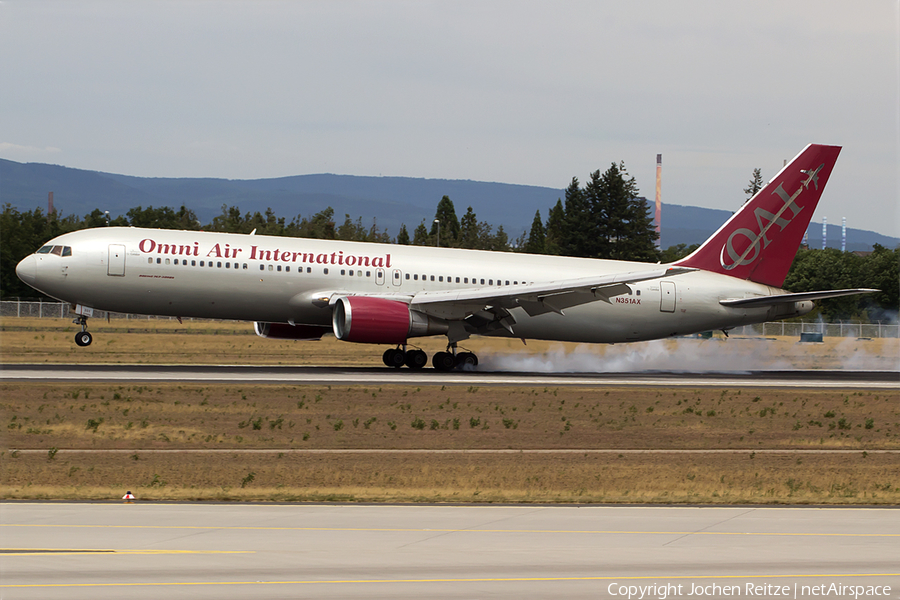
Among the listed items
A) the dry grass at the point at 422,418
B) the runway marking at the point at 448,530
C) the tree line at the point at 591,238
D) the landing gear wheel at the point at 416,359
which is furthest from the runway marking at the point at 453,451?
the tree line at the point at 591,238

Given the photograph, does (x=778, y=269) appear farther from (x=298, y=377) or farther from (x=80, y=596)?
(x=80, y=596)

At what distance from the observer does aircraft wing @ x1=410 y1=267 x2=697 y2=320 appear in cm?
3334

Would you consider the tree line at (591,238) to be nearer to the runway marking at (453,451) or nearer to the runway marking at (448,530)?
the runway marking at (453,451)

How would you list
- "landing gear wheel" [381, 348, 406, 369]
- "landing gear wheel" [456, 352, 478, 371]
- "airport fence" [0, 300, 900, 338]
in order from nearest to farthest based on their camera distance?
"landing gear wheel" [381, 348, 406, 369] → "landing gear wheel" [456, 352, 478, 371] → "airport fence" [0, 300, 900, 338]

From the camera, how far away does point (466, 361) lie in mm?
36625

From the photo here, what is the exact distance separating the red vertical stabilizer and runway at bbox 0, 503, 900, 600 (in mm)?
25864

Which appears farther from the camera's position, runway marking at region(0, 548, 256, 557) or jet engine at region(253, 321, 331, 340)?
jet engine at region(253, 321, 331, 340)

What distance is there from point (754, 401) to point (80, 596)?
24.2 metres

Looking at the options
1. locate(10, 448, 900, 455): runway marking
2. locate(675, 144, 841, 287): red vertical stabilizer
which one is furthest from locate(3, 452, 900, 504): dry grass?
locate(675, 144, 841, 287): red vertical stabilizer

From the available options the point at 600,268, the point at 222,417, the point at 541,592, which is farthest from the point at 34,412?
the point at 600,268

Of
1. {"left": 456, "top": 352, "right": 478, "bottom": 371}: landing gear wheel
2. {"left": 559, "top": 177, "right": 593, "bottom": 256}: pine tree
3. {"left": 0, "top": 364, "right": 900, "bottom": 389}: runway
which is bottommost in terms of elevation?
{"left": 0, "top": 364, "right": 900, "bottom": 389}: runway

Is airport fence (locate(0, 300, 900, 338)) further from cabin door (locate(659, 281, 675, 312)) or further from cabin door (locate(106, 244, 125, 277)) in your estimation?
cabin door (locate(106, 244, 125, 277))

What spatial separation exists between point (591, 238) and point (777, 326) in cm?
3672

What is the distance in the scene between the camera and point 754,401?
29.1m
